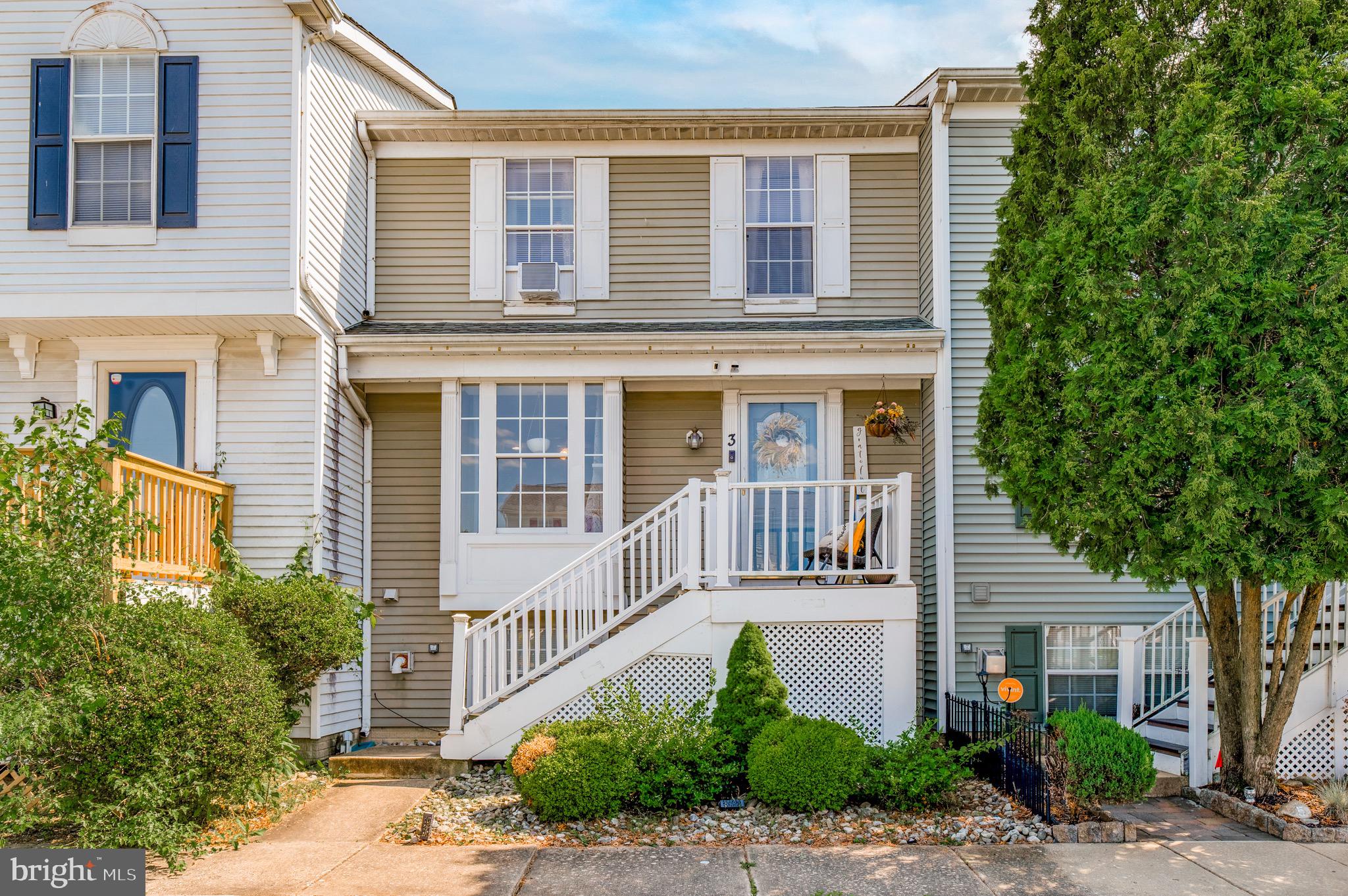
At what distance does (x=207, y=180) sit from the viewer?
9547 mm

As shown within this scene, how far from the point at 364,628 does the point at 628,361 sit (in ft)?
12.4

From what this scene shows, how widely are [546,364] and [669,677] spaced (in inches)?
135

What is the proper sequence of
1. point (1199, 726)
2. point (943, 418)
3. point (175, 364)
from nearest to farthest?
point (1199, 726)
point (175, 364)
point (943, 418)

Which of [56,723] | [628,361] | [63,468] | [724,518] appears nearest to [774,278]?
[628,361]

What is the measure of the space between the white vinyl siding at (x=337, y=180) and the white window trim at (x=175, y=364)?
1221 millimetres

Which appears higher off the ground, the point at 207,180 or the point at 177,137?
the point at 177,137

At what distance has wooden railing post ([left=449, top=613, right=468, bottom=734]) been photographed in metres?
8.78

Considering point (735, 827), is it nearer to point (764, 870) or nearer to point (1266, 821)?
point (764, 870)

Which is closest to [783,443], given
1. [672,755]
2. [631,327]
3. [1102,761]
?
[631,327]

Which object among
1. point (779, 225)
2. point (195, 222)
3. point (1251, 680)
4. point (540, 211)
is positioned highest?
point (540, 211)

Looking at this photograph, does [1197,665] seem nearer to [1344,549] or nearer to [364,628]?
[1344,549]

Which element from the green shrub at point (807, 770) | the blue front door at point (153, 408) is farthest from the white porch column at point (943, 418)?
Result: the blue front door at point (153, 408)

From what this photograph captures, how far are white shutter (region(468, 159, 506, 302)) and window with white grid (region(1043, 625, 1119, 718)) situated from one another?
6.77 metres

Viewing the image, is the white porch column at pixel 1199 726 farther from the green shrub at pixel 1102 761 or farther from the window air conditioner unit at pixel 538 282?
the window air conditioner unit at pixel 538 282
